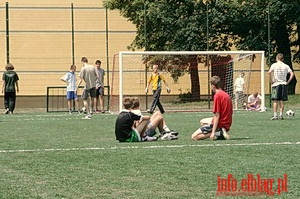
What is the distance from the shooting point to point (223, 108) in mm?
15375

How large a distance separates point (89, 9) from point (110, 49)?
2.30 metres

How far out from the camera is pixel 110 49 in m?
44.5

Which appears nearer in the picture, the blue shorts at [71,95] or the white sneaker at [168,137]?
the white sneaker at [168,137]

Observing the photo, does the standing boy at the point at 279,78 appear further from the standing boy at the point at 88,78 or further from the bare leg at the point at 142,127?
the bare leg at the point at 142,127

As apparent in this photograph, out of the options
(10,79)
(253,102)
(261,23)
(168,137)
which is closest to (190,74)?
(261,23)

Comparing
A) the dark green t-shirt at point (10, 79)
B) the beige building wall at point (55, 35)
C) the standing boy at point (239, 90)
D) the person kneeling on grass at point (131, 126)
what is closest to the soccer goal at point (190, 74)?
the standing boy at point (239, 90)

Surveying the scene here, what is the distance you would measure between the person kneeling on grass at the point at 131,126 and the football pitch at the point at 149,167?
1.37 ft

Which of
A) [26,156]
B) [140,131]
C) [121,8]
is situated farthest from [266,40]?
[26,156]

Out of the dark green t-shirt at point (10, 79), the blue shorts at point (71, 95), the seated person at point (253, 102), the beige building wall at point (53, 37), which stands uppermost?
the beige building wall at point (53, 37)

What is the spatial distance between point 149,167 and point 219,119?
4739 millimetres

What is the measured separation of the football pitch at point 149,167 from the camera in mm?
8727

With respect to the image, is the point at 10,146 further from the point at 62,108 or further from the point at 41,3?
the point at 41,3

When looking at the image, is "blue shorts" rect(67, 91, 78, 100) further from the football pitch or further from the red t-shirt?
the red t-shirt

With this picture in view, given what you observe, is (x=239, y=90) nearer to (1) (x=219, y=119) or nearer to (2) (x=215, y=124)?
(1) (x=219, y=119)
